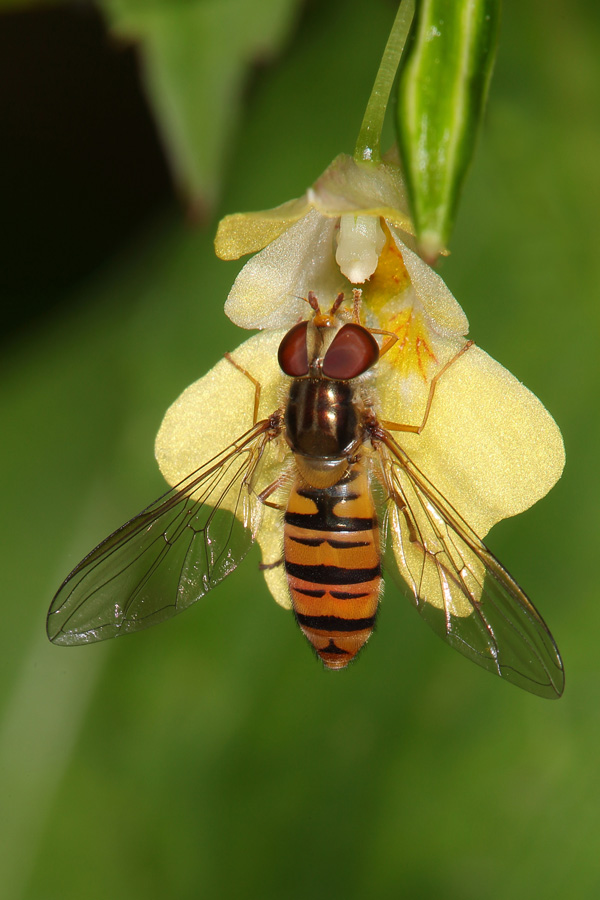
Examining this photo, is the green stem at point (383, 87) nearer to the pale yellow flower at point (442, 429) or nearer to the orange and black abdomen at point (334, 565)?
the pale yellow flower at point (442, 429)

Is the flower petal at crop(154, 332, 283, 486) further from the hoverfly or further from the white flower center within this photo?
the white flower center

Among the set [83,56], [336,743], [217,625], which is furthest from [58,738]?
[83,56]

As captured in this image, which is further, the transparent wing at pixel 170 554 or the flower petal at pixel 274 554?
the flower petal at pixel 274 554

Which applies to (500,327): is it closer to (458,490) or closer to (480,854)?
(458,490)

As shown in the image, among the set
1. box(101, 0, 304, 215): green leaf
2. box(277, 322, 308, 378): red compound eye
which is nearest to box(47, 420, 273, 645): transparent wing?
box(277, 322, 308, 378): red compound eye

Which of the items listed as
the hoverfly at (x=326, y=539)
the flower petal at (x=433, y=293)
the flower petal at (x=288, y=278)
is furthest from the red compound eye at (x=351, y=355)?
the flower petal at (x=288, y=278)

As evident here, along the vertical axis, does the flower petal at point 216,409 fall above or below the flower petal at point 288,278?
below

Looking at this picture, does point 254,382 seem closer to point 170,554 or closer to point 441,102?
point 170,554
